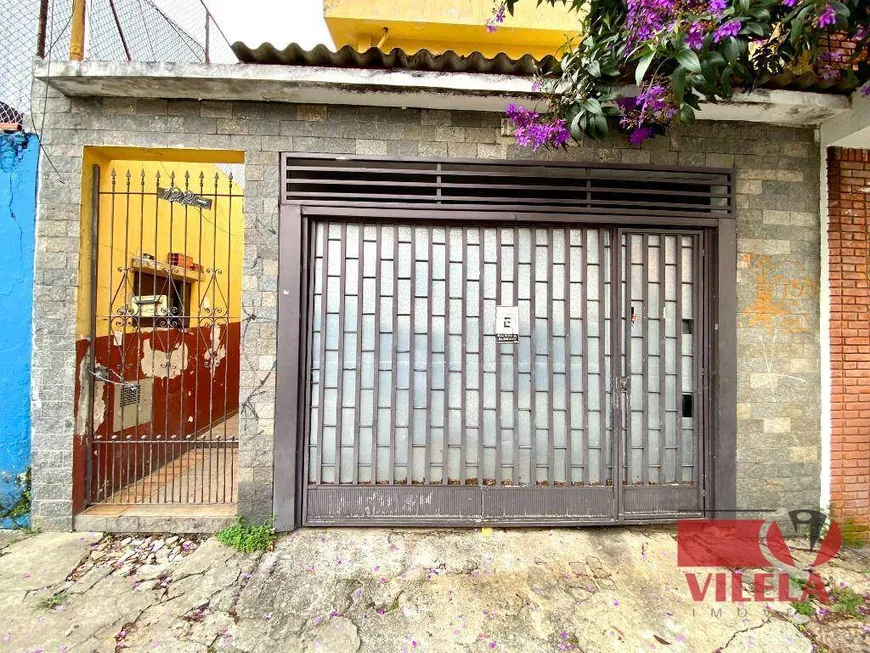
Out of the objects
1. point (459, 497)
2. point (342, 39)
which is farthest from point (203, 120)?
point (459, 497)

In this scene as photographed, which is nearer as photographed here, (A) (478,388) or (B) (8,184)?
(B) (8,184)

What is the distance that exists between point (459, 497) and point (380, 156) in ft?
9.78

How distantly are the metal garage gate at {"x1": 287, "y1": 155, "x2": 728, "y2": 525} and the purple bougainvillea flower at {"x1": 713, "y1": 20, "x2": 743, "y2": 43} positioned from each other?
1420 mm

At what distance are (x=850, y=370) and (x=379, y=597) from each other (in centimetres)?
427

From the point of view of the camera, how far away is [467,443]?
3320 mm

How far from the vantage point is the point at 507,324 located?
3320 mm

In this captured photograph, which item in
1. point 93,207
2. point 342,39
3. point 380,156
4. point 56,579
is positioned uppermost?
point 342,39

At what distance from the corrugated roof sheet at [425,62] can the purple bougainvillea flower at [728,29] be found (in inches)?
28.4

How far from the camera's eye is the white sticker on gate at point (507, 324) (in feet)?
10.9

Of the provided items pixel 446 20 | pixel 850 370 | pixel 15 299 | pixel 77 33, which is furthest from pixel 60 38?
pixel 850 370

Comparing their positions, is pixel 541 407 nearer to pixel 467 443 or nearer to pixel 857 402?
pixel 467 443

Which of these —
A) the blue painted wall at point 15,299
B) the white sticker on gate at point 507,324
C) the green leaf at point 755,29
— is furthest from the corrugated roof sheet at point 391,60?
the blue painted wall at point 15,299

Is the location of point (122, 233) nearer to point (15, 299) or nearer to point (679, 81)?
point (15, 299)

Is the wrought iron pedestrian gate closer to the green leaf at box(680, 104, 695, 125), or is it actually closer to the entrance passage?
the entrance passage
